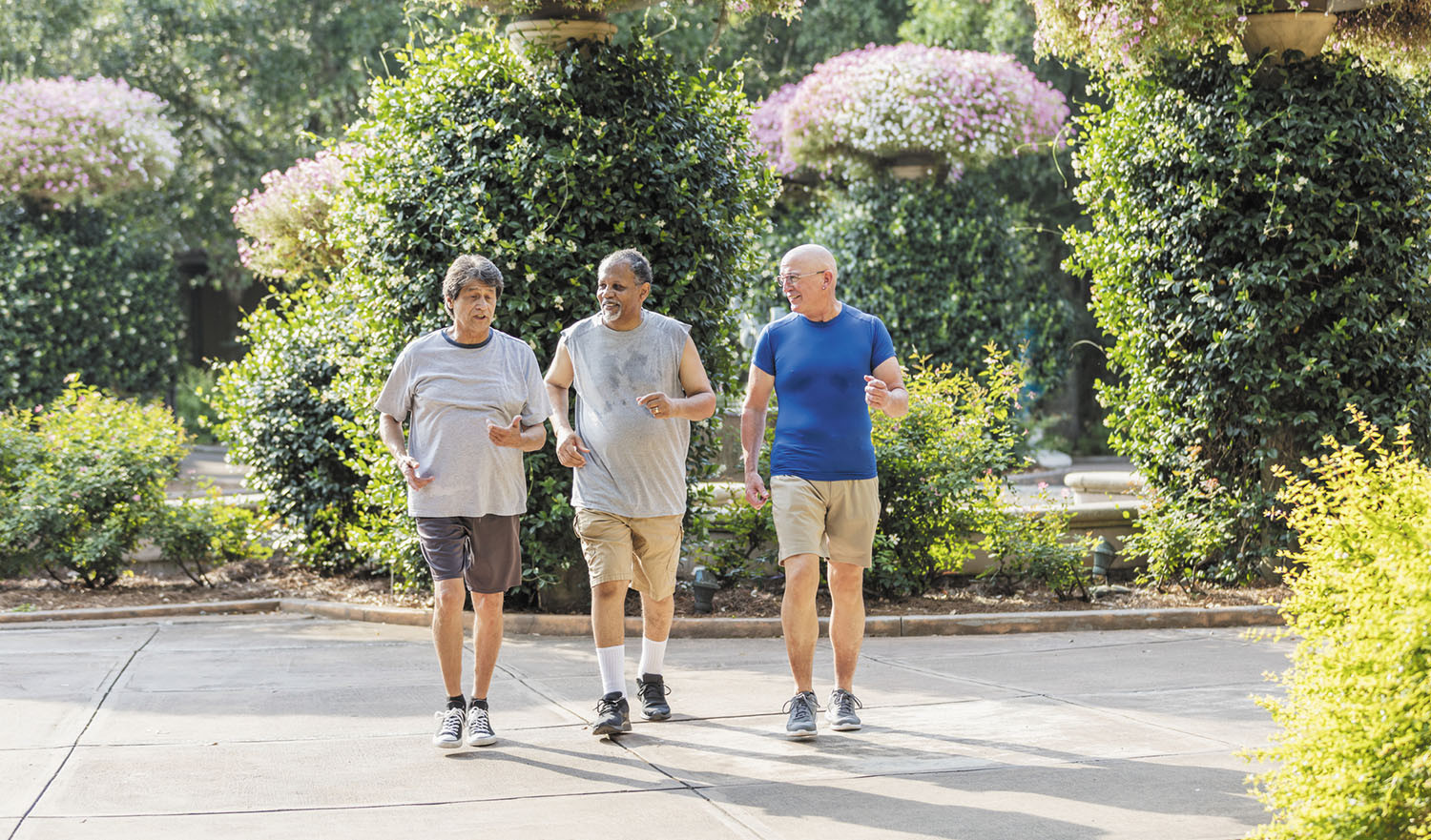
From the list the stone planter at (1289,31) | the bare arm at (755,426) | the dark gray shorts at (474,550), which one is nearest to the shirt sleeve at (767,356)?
the bare arm at (755,426)

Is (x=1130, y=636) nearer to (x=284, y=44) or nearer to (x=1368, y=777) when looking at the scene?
(x=1368, y=777)

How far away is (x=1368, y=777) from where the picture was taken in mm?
3160

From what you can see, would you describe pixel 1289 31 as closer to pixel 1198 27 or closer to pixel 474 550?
pixel 1198 27

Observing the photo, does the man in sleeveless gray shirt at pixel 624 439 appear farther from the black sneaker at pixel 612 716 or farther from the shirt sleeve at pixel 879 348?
the shirt sleeve at pixel 879 348

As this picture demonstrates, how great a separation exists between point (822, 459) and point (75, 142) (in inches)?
533

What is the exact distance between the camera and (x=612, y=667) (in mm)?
5434

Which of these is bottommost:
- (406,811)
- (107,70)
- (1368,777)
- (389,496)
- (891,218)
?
(406,811)

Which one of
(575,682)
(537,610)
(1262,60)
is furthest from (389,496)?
(1262,60)

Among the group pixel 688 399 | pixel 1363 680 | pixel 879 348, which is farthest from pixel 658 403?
pixel 1363 680

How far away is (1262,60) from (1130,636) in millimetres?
3289

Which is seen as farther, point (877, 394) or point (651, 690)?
point (651, 690)

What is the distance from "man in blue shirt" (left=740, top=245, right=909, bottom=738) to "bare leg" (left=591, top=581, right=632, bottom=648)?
2.05ft

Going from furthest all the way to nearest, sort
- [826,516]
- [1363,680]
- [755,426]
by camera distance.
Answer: [755,426] < [826,516] < [1363,680]

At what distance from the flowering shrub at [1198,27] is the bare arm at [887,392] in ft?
11.6
